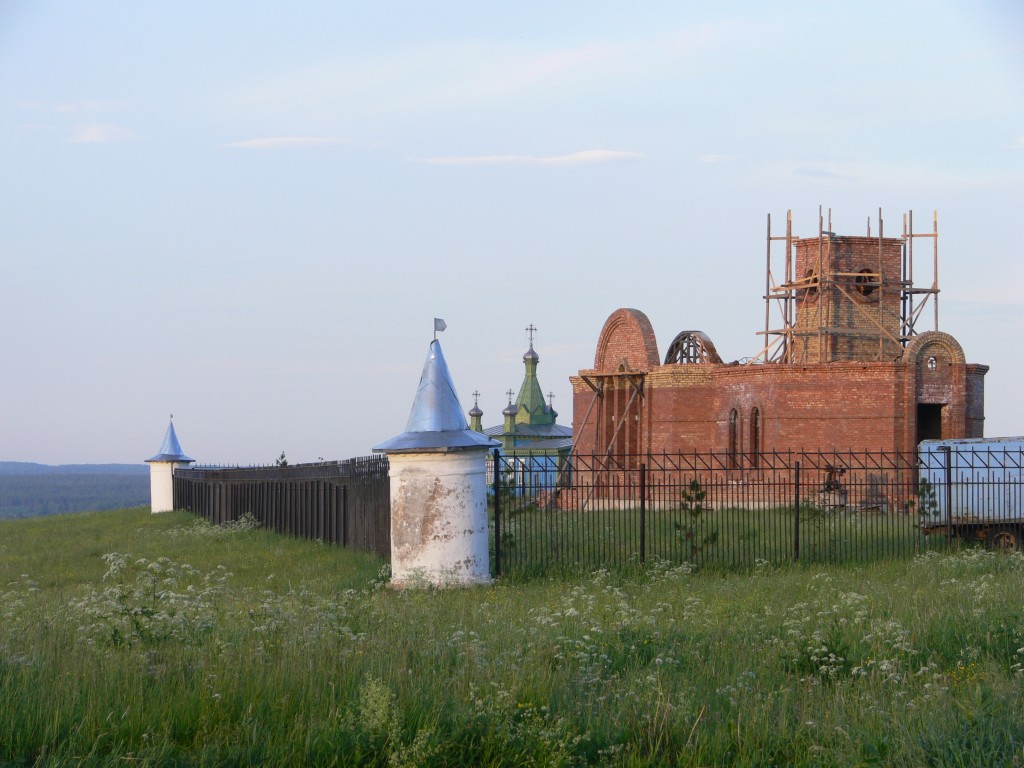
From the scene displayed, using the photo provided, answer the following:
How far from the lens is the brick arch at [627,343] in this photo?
33.1 m

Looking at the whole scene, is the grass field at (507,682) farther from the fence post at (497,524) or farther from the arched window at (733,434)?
the arched window at (733,434)

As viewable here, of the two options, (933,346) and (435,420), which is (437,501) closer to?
(435,420)

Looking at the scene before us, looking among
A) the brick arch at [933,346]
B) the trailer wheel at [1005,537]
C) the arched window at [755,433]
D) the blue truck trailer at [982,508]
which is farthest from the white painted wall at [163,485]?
the trailer wheel at [1005,537]

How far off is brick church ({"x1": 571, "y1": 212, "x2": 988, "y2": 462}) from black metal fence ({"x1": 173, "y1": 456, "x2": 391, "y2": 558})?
9629 mm

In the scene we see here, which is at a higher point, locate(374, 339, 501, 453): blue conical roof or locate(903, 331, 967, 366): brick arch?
locate(903, 331, 967, 366): brick arch

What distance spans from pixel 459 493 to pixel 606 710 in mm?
7450

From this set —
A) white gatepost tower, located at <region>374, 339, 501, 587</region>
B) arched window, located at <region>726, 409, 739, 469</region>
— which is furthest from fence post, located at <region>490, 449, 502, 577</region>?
arched window, located at <region>726, 409, 739, 469</region>

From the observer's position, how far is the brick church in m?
29.0

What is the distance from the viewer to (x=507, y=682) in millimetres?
6707

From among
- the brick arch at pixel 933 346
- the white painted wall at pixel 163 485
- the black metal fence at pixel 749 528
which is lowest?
the white painted wall at pixel 163 485

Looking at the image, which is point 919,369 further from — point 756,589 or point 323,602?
point 323,602

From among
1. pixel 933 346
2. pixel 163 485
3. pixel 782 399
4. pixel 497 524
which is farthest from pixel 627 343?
pixel 497 524

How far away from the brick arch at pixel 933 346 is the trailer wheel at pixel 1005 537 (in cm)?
1051

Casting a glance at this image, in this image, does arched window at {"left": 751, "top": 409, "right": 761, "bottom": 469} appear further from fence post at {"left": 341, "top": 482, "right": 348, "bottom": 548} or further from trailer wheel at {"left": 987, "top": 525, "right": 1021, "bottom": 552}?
fence post at {"left": 341, "top": 482, "right": 348, "bottom": 548}
